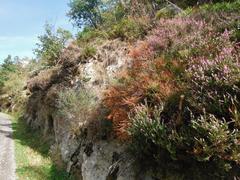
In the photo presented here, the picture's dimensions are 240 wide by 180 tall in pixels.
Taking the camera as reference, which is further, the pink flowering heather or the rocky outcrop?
the rocky outcrop

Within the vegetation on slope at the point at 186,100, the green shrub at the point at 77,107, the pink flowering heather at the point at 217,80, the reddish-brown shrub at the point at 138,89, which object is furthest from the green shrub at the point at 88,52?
the pink flowering heather at the point at 217,80

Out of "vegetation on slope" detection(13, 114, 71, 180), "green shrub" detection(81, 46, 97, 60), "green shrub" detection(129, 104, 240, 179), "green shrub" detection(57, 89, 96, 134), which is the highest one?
"green shrub" detection(81, 46, 97, 60)

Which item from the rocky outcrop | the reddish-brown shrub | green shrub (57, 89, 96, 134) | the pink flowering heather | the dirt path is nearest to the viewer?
the pink flowering heather

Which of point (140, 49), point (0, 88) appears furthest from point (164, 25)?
point (0, 88)

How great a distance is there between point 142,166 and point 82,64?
422 inches

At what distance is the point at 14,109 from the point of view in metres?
51.5

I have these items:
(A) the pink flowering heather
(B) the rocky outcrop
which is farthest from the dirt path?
(A) the pink flowering heather

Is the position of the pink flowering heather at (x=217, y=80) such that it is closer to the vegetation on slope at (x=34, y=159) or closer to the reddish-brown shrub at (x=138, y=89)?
the reddish-brown shrub at (x=138, y=89)

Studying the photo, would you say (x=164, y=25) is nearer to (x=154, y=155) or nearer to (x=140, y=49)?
(x=140, y=49)

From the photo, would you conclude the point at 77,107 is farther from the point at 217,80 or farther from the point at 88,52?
the point at 217,80

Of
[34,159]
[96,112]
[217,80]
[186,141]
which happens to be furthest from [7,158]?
[217,80]

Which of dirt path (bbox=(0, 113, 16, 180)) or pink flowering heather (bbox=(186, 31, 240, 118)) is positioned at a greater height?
pink flowering heather (bbox=(186, 31, 240, 118))

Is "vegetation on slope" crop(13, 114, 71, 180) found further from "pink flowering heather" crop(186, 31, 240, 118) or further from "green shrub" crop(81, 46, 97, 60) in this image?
"pink flowering heather" crop(186, 31, 240, 118)

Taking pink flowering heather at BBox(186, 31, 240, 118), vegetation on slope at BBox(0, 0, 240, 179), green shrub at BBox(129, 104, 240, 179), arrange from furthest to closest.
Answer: pink flowering heather at BBox(186, 31, 240, 118) → vegetation on slope at BBox(0, 0, 240, 179) → green shrub at BBox(129, 104, 240, 179)
